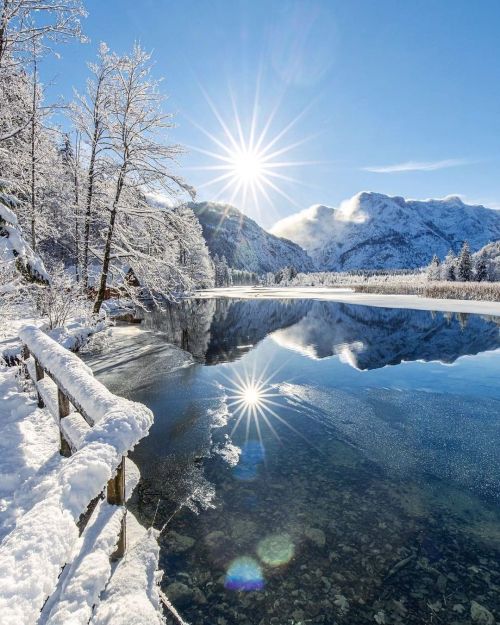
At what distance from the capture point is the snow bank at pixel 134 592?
2771 mm

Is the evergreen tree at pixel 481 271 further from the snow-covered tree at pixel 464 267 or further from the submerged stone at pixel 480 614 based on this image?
the submerged stone at pixel 480 614

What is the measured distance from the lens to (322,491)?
5520 mm

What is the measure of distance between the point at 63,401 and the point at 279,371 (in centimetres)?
858

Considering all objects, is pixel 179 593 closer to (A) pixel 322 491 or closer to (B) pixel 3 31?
(A) pixel 322 491

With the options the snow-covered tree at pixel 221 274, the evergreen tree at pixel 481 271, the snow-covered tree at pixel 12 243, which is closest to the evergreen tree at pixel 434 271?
the evergreen tree at pixel 481 271

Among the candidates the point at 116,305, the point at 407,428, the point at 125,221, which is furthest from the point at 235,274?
the point at 407,428

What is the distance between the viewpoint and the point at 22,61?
7.97 meters

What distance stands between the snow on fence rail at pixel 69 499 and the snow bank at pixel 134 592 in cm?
21

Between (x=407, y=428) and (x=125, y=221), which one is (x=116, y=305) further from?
(x=407, y=428)

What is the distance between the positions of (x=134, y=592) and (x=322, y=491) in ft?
10.8

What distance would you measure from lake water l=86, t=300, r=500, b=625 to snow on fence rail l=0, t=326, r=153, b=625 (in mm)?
1537

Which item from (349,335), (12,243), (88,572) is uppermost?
(12,243)

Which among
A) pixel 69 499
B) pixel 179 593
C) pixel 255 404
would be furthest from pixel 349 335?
pixel 69 499

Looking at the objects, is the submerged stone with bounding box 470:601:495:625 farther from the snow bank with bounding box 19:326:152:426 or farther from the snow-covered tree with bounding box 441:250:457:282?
the snow-covered tree with bounding box 441:250:457:282
